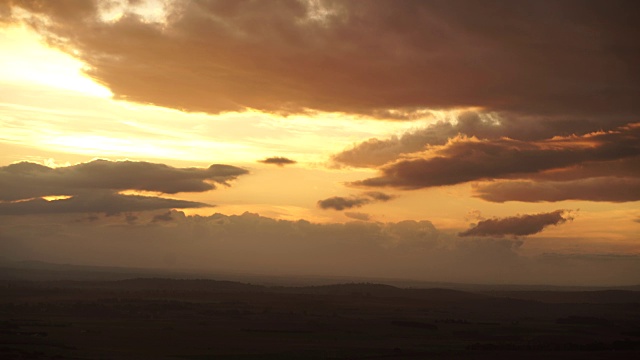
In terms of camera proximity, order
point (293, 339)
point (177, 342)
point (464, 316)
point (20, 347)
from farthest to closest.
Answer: point (464, 316) → point (293, 339) → point (177, 342) → point (20, 347)

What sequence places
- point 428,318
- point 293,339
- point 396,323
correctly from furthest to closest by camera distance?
point 428,318
point 396,323
point 293,339

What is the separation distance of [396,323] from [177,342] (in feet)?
203

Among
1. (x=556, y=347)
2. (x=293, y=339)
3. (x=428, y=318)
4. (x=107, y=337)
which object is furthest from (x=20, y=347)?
(x=428, y=318)

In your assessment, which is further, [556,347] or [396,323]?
[396,323]

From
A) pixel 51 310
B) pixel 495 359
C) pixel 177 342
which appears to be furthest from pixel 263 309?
pixel 495 359

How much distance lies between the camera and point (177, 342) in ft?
371

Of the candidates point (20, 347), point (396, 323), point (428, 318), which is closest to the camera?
point (20, 347)

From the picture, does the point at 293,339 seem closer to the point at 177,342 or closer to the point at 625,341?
the point at 177,342

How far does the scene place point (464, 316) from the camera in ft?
651

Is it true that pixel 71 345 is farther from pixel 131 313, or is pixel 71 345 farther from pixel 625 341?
pixel 625 341

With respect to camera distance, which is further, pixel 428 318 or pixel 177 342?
pixel 428 318

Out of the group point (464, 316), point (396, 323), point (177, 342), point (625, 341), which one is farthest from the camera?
point (464, 316)

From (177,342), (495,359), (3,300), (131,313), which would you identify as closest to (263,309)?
(131,313)

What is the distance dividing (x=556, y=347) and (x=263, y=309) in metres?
83.8
